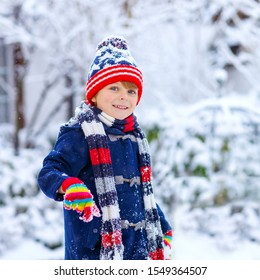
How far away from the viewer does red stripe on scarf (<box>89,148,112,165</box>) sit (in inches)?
72.8

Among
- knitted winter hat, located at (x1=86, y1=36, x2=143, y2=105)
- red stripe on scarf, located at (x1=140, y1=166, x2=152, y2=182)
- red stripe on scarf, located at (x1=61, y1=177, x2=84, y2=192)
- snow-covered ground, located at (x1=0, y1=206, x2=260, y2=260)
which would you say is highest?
knitted winter hat, located at (x1=86, y1=36, x2=143, y2=105)

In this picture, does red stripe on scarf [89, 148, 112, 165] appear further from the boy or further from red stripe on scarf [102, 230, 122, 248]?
red stripe on scarf [102, 230, 122, 248]

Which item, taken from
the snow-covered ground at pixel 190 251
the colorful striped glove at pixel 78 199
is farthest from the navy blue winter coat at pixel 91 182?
the snow-covered ground at pixel 190 251

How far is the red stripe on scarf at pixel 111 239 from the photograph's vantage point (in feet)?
6.00

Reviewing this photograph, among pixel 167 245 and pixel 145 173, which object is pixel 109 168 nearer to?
pixel 145 173

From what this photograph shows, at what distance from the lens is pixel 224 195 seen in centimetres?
492

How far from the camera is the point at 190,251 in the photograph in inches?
176

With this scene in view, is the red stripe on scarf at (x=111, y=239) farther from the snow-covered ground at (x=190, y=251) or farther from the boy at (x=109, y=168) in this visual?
the snow-covered ground at (x=190, y=251)

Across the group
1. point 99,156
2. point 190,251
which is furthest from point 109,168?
point 190,251

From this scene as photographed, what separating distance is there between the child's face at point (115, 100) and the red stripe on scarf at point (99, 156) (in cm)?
15

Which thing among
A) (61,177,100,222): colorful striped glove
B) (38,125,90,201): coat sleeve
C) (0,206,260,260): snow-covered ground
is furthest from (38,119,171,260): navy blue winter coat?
(0,206,260,260): snow-covered ground

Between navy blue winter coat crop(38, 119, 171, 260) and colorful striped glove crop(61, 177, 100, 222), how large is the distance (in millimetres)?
105

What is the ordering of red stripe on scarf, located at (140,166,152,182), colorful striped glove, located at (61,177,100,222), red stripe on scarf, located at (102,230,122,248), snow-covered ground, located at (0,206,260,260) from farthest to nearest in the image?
snow-covered ground, located at (0,206,260,260), red stripe on scarf, located at (140,166,152,182), red stripe on scarf, located at (102,230,122,248), colorful striped glove, located at (61,177,100,222)

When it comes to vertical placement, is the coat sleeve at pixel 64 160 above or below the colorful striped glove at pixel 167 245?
above
